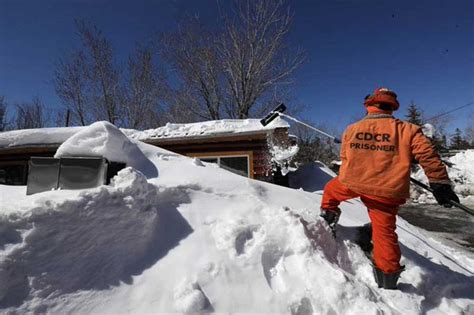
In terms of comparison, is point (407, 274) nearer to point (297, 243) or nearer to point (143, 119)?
point (297, 243)

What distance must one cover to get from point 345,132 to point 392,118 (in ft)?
1.45

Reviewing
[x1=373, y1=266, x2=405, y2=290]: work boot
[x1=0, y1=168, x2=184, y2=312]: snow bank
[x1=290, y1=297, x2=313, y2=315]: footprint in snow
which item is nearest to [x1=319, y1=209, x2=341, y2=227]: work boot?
[x1=373, y1=266, x2=405, y2=290]: work boot

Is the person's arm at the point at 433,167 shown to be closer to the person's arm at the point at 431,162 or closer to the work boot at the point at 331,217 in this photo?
the person's arm at the point at 431,162

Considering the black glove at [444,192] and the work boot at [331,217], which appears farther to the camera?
the work boot at [331,217]

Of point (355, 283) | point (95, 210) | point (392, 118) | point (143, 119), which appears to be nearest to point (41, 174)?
point (95, 210)

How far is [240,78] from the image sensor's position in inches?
626

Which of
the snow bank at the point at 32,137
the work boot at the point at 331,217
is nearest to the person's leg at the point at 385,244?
the work boot at the point at 331,217

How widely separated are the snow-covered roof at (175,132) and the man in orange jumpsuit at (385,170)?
5.22 m

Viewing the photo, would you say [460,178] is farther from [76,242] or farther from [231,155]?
[76,242]

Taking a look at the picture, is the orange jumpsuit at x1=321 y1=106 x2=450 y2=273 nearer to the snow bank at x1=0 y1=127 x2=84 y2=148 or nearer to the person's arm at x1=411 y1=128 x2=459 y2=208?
the person's arm at x1=411 y1=128 x2=459 y2=208

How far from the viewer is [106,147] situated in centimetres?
313

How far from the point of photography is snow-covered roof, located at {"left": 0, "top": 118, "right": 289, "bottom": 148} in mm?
7359

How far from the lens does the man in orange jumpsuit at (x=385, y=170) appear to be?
7.40 ft

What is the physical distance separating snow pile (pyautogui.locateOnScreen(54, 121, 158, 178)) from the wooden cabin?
4847 mm
